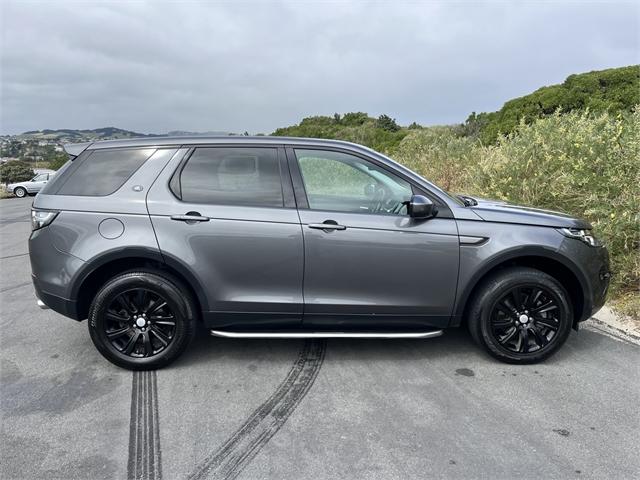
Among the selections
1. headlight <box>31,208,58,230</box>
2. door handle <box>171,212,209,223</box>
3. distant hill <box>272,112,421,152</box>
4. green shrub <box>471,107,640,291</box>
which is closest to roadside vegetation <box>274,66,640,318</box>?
green shrub <box>471,107,640,291</box>

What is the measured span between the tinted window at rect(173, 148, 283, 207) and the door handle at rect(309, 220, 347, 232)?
0.33 m

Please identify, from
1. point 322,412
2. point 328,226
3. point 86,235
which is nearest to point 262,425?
point 322,412

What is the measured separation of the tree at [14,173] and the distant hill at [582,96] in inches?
1375

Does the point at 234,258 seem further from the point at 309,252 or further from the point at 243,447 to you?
the point at 243,447

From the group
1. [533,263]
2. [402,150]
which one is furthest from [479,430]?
[402,150]

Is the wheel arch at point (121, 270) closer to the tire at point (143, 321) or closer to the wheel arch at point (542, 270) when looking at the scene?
the tire at point (143, 321)

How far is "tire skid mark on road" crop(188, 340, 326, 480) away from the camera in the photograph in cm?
256

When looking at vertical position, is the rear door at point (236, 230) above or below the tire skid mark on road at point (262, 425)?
above

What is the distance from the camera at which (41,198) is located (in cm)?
Result: 368

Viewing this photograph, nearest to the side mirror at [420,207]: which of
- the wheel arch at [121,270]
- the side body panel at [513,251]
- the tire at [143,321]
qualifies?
the side body panel at [513,251]

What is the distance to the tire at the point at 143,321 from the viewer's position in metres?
3.56

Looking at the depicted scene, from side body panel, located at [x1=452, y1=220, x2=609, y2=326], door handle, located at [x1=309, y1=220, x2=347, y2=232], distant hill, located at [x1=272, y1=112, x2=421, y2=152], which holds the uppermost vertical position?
distant hill, located at [x1=272, y1=112, x2=421, y2=152]

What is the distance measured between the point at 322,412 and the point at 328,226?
1306 millimetres

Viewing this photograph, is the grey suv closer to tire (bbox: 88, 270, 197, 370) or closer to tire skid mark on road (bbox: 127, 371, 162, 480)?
tire (bbox: 88, 270, 197, 370)
